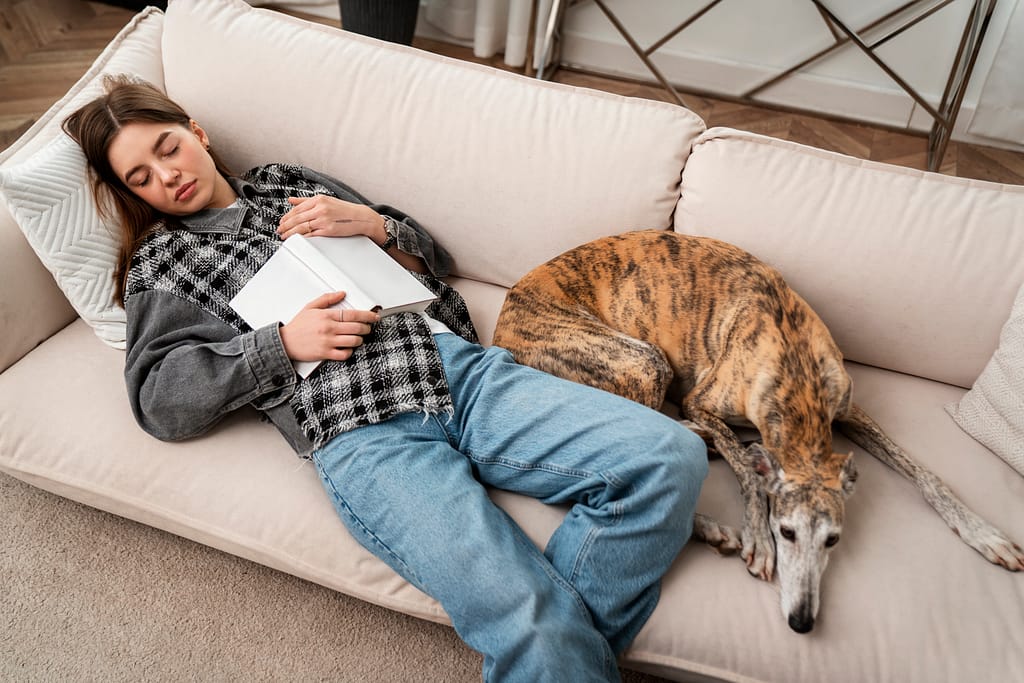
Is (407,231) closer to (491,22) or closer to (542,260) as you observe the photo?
(542,260)

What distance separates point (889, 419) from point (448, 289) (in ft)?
3.36

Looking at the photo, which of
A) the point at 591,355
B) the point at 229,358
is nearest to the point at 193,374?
the point at 229,358

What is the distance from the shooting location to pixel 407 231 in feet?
5.82

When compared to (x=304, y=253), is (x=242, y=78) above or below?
above

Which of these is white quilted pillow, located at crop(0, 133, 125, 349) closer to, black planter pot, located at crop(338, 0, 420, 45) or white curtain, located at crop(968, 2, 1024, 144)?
black planter pot, located at crop(338, 0, 420, 45)

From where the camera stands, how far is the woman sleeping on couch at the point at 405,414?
130cm

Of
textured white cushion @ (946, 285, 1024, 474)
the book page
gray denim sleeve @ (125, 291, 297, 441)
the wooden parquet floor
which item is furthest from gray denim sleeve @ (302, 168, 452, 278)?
the wooden parquet floor

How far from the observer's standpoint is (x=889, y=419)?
1.68 m

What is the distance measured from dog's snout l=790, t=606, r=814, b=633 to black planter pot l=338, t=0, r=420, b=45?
102 inches

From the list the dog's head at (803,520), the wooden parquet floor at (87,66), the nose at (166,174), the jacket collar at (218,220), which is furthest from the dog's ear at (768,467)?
the wooden parquet floor at (87,66)

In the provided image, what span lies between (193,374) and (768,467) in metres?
1.09

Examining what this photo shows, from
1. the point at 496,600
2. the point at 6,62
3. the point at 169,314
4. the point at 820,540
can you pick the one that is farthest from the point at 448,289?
the point at 6,62

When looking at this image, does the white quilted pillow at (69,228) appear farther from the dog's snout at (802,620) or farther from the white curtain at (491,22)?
the white curtain at (491,22)

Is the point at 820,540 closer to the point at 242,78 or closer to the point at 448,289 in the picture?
the point at 448,289
